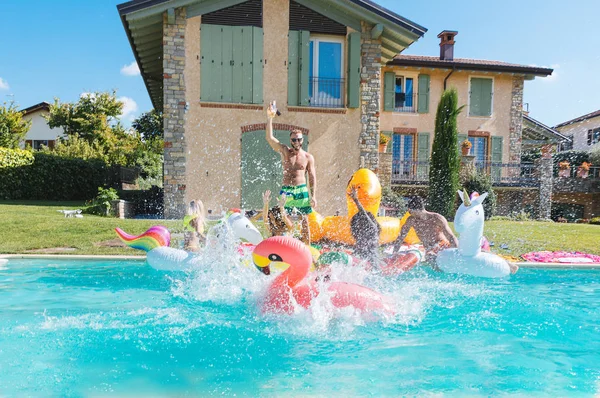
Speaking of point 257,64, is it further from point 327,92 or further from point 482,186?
point 482,186

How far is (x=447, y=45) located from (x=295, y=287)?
19.0 metres

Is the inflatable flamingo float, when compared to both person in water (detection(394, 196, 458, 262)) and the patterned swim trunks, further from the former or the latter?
the patterned swim trunks

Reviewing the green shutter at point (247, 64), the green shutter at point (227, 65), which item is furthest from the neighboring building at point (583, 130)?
the green shutter at point (227, 65)

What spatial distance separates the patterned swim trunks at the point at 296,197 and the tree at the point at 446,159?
8.86m

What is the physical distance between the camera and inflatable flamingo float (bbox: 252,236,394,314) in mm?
4152

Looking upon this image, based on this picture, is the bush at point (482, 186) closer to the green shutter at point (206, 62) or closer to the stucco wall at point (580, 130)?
the green shutter at point (206, 62)

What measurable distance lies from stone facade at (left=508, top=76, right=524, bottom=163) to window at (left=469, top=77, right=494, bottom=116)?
1.03 meters

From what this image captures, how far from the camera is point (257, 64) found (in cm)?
1328

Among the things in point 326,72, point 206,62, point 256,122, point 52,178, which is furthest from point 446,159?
point 52,178

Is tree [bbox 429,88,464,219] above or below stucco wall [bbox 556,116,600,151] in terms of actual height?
below

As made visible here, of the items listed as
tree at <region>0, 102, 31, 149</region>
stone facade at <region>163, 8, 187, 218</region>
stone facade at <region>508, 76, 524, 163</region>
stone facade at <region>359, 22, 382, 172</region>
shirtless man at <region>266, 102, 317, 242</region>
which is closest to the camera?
shirtless man at <region>266, 102, 317, 242</region>

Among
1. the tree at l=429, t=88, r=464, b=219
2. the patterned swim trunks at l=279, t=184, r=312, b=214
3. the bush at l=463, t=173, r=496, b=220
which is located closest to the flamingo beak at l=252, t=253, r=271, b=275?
the patterned swim trunks at l=279, t=184, r=312, b=214

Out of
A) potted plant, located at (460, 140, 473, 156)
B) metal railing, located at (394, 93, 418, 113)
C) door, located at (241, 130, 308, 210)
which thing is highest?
metal railing, located at (394, 93, 418, 113)

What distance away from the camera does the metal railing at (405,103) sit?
19.9 meters
